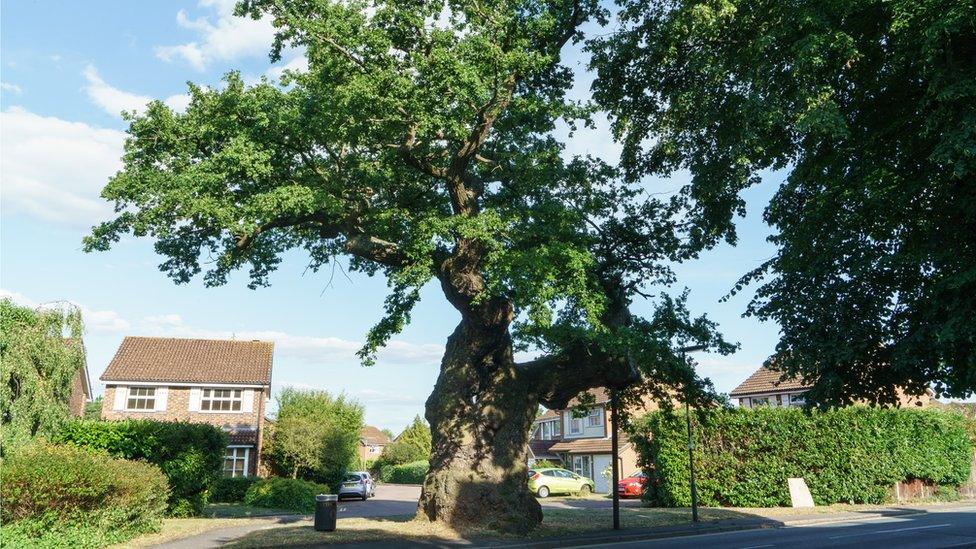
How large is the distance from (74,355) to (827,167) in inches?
874

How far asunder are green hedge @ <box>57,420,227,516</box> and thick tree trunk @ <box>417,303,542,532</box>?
36.4 ft

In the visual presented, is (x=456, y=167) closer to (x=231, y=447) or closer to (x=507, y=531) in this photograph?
(x=507, y=531)

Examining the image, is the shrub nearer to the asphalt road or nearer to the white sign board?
the white sign board

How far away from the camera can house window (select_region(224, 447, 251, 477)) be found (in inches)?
1517

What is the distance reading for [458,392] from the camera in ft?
57.9

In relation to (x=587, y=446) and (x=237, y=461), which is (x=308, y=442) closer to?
(x=237, y=461)

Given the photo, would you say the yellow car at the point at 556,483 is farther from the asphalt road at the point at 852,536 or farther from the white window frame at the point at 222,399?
the white window frame at the point at 222,399

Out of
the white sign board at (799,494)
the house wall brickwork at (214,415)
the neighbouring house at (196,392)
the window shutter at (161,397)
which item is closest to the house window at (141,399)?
the neighbouring house at (196,392)

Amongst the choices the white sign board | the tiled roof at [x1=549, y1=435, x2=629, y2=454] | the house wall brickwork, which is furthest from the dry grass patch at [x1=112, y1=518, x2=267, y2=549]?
the tiled roof at [x1=549, y1=435, x2=629, y2=454]

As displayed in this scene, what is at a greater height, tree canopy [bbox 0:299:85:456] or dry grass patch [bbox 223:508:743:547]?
tree canopy [bbox 0:299:85:456]

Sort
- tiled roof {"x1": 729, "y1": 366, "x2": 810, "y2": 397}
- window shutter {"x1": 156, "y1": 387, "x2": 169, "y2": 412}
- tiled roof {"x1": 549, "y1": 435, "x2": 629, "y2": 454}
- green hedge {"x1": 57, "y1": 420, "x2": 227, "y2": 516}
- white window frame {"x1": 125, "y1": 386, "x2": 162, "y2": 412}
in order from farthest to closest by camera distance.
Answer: tiled roof {"x1": 729, "y1": 366, "x2": 810, "y2": 397}, tiled roof {"x1": 549, "y1": 435, "x2": 629, "y2": 454}, window shutter {"x1": 156, "y1": 387, "x2": 169, "y2": 412}, white window frame {"x1": 125, "y1": 386, "x2": 162, "y2": 412}, green hedge {"x1": 57, "y1": 420, "x2": 227, "y2": 516}

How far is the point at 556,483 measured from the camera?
3803cm

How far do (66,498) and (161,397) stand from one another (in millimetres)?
28388

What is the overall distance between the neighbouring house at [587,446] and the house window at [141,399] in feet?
78.0
